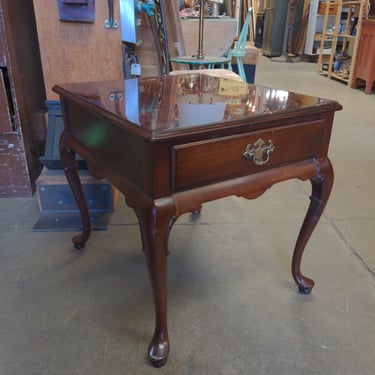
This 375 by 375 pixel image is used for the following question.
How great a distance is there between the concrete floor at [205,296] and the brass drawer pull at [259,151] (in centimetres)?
54

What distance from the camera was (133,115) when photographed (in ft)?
2.64

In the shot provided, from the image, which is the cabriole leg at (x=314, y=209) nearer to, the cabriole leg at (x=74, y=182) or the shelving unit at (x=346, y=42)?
the cabriole leg at (x=74, y=182)

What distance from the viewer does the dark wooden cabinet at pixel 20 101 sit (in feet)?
5.34

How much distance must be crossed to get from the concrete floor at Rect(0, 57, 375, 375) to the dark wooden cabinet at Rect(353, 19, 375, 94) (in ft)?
10.1

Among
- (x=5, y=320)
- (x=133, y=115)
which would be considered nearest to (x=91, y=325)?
(x=5, y=320)

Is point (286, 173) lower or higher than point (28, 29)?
lower

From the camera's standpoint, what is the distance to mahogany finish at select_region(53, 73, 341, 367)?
758 millimetres

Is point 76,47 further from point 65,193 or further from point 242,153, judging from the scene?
point 242,153

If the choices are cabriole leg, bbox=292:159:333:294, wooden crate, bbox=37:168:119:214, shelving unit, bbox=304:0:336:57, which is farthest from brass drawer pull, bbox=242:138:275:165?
shelving unit, bbox=304:0:336:57

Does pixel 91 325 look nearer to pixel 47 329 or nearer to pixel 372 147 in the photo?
pixel 47 329

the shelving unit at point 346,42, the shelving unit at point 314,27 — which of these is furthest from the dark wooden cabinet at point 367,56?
the shelving unit at point 314,27

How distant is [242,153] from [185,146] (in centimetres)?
16

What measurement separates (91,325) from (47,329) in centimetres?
13

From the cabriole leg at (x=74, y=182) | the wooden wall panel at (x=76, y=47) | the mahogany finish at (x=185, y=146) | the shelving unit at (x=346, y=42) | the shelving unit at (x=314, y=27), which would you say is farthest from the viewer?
the shelving unit at (x=314, y=27)
